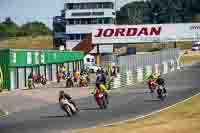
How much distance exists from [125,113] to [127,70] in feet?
82.2

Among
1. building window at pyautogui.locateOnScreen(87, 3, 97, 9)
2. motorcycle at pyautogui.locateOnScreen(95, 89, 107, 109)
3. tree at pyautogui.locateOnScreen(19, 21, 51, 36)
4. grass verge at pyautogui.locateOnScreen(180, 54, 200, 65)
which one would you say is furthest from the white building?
motorcycle at pyautogui.locateOnScreen(95, 89, 107, 109)

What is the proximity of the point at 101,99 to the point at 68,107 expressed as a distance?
3490 mm

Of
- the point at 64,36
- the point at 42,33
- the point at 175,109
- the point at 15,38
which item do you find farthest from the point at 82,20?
the point at 175,109

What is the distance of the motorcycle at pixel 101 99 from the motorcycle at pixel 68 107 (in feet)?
8.00

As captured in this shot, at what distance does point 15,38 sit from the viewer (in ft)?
484

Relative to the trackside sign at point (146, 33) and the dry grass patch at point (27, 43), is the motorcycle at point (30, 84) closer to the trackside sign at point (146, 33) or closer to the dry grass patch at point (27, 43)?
the trackside sign at point (146, 33)

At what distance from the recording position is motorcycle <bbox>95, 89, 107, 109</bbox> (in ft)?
101

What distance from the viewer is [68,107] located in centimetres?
2812

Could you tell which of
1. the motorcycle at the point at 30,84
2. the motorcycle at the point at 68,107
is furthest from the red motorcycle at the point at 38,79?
the motorcycle at the point at 68,107

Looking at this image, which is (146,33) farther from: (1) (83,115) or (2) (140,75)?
(1) (83,115)

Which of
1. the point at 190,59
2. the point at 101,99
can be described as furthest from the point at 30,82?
the point at 190,59

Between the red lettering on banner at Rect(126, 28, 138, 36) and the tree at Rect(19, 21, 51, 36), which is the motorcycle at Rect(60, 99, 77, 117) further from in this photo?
the tree at Rect(19, 21, 51, 36)

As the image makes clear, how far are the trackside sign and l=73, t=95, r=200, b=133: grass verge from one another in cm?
6619

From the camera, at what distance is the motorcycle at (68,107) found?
2771cm
